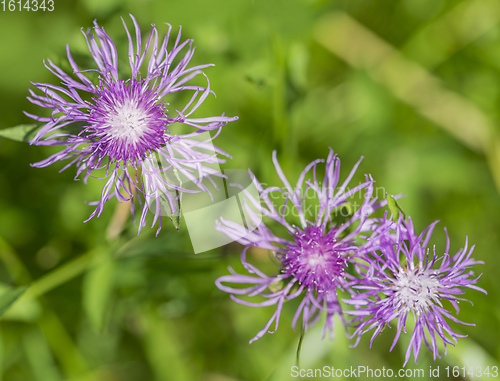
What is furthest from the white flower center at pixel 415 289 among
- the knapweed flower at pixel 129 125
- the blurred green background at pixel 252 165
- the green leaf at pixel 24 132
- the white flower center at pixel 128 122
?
the green leaf at pixel 24 132

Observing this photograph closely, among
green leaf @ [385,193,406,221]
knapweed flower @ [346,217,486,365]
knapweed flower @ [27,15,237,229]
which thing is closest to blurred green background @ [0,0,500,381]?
knapweed flower @ [27,15,237,229]

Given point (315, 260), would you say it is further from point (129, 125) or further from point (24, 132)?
point (24, 132)

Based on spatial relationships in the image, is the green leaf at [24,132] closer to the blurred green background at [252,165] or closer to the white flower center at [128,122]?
the white flower center at [128,122]

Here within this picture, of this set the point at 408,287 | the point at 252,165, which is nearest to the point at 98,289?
the point at 252,165

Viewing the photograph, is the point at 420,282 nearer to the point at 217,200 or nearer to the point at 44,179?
the point at 217,200

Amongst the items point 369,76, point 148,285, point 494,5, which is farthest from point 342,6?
point 148,285
